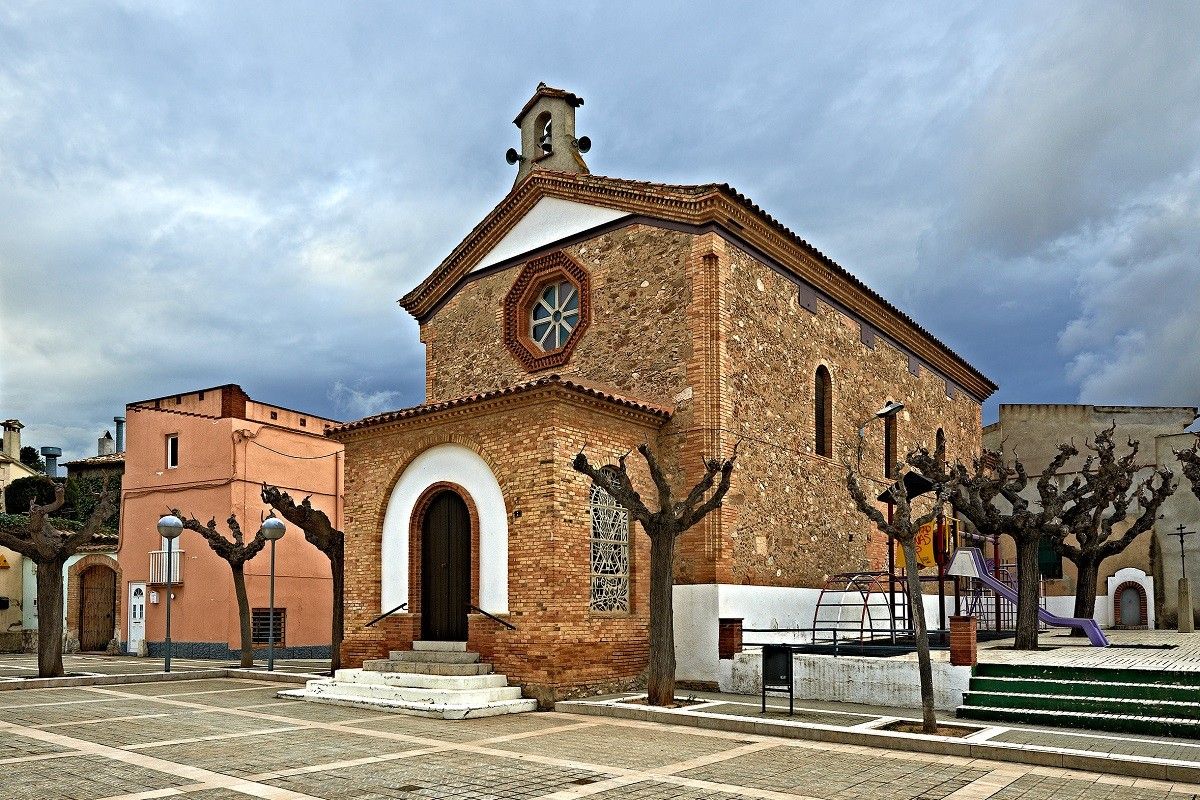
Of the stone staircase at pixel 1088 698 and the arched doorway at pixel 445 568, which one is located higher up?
the arched doorway at pixel 445 568

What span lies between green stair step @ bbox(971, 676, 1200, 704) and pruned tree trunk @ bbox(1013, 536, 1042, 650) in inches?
162

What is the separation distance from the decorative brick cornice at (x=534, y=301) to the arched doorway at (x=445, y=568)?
393 cm

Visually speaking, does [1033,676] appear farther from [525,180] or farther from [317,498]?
[317,498]

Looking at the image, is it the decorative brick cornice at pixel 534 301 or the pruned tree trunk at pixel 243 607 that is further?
Result: the pruned tree trunk at pixel 243 607

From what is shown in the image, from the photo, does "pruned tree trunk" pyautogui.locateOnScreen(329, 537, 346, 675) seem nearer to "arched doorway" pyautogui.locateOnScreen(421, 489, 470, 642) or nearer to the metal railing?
"arched doorway" pyautogui.locateOnScreen(421, 489, 470, 642)

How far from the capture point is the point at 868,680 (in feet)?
41.7

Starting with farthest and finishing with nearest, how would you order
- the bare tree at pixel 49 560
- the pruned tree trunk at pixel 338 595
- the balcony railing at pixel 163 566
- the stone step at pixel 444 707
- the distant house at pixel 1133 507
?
the distant house at pixel 1133 507, the balcony railing at pixel 163 566, the bare tree at pixel 49 560, the pruned tree trunk at pixel 338 595, the stone step at pixel 444 707

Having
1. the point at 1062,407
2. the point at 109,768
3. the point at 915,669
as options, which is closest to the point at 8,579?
the point at 109,768

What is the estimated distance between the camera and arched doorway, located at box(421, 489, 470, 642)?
14.7 m

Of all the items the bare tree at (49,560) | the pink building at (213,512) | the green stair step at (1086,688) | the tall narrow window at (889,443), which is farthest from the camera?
the pink building at (213,512)

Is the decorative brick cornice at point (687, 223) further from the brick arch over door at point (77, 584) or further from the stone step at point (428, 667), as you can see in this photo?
the brick arch over door at point (77, 584)

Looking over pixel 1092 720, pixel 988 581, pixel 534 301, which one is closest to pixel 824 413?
pixel 988 581

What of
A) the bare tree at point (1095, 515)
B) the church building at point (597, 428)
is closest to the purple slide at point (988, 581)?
the bare tree at point (1095, 515)

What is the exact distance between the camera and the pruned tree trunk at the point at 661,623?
12438 millimetres
